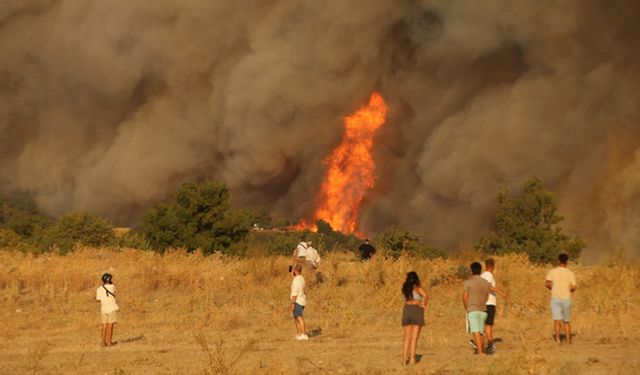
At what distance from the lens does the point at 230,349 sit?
14336 mm

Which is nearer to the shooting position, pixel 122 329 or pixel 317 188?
pixel 122 329

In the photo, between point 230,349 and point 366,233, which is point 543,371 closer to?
point 230,349

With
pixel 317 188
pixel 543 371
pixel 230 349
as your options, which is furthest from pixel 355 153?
pixel 543 371

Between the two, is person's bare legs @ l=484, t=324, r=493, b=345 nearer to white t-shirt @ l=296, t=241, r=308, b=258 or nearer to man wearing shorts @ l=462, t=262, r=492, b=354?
man wearing shorts @ l=462, t=262, r=492, b=354

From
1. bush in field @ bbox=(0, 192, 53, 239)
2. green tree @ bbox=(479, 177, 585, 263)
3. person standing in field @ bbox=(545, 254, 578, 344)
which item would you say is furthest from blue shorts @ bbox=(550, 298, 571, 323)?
bush in field @ bbox=(0, 192, 53, 239)

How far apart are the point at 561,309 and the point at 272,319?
6395 mm

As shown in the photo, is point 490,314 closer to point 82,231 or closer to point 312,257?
point 312,257

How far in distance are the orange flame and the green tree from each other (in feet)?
35.3

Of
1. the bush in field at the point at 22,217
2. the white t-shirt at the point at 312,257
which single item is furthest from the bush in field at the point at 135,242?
the white t-shirt at the point at 312,257

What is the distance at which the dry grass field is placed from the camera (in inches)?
499

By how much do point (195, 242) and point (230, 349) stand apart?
629 inches

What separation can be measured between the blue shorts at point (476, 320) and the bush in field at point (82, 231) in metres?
25.2

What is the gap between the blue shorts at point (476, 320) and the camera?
40.9 feet

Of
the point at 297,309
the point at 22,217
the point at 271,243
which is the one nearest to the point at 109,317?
A: the point at 297,309
